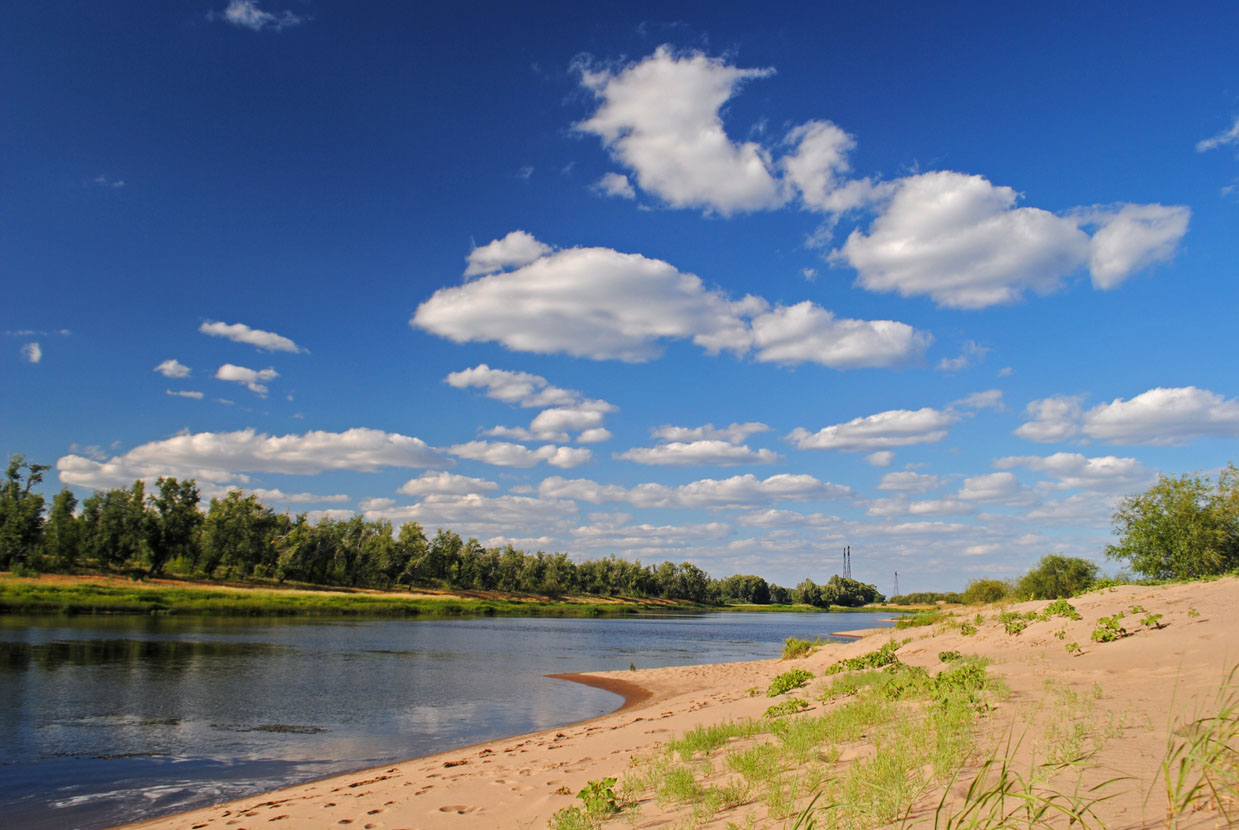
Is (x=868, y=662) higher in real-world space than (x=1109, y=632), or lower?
lower

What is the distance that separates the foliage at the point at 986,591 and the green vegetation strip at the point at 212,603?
69.9 m

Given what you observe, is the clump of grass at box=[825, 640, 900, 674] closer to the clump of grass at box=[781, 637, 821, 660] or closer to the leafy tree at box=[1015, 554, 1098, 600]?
the clump of grass at box=[781, 637, 821, 660]

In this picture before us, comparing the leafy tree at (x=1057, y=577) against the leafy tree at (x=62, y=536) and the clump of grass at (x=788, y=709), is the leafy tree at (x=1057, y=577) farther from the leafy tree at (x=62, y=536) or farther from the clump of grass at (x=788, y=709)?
the leafy tree at (x=62, y=536)

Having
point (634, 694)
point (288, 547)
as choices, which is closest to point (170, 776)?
point (634, 694)

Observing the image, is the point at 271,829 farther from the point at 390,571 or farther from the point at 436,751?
the point at 390,571

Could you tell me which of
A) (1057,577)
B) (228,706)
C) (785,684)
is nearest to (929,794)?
(785,684)

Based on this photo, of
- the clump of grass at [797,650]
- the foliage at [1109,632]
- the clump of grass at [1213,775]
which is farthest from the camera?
the clump of grass at [797,650]

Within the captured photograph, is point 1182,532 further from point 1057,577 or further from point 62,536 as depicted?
point 62,536

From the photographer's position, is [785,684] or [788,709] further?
[785,684]

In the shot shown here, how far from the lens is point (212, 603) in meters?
88.5

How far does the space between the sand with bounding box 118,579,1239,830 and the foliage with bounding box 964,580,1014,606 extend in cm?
7225

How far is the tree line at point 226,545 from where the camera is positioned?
104 meters

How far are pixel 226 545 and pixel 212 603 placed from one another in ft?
125

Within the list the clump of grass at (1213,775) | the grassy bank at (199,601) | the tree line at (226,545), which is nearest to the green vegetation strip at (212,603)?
the grassy bank at (199,601)
